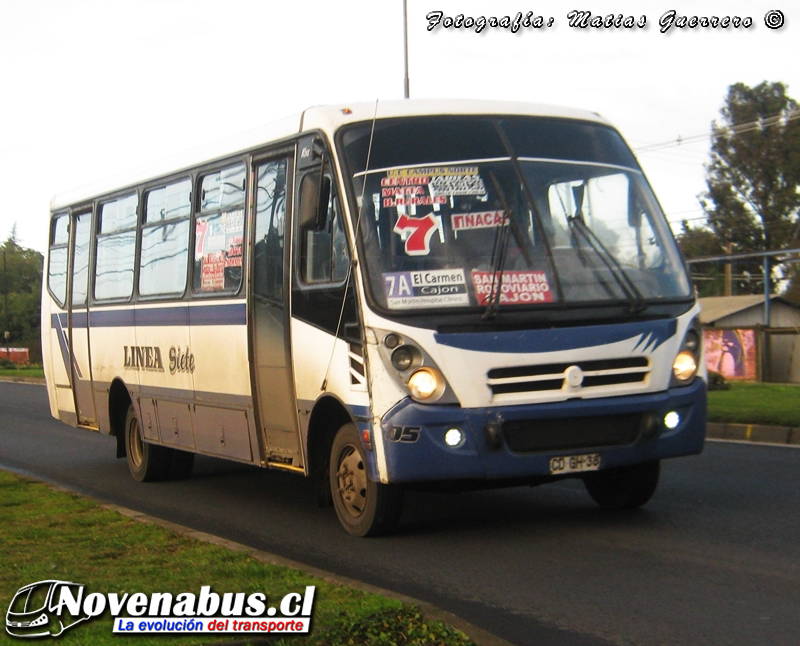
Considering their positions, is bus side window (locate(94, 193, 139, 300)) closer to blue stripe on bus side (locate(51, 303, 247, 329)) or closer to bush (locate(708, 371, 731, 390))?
blue stripe on bus side (locate(51, 303, 247, 329))

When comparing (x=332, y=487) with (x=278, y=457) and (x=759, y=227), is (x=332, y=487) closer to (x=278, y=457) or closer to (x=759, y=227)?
(x=278, y=457)

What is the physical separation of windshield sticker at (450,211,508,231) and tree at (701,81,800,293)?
2099 inches

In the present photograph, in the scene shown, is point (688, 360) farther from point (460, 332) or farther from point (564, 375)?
point (460, 332)

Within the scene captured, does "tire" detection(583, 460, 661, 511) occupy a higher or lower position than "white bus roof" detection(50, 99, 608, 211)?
lower

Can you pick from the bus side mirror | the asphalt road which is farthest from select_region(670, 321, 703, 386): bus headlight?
the bus side mirror

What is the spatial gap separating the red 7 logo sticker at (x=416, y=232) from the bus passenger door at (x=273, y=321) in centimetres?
140

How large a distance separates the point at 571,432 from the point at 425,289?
1.33 metres

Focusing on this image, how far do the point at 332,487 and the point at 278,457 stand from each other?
89cm

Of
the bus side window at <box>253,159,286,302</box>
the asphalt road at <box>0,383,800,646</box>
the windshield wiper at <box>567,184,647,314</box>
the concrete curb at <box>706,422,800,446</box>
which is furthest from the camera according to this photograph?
the concrete curb at <box>706,422,800,446</box>

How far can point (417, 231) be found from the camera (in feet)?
26.7

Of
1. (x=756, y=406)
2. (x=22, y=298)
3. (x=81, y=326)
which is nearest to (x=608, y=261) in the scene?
(x=81, y=326)

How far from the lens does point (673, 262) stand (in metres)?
8.65

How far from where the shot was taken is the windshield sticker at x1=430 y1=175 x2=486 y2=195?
27.2 ft

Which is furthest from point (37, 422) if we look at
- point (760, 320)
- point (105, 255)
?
point (760, 320)
